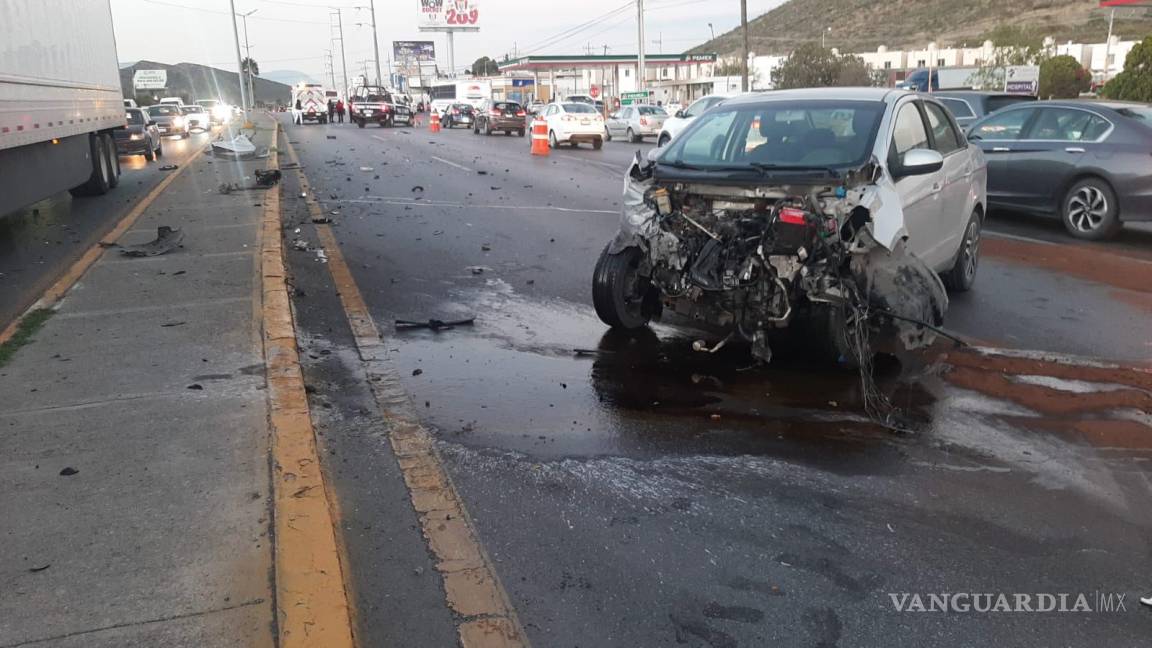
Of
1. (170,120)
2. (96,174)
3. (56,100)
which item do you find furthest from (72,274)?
(170,120)

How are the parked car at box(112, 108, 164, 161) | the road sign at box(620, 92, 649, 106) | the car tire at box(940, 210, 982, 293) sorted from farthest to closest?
the road sign at box(620, 92, 649, 106)
the parked car at box(112, 108, 164, 161)
the car tire at box(940, 210, 982, 293)

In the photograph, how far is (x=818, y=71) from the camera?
5028 centimetres

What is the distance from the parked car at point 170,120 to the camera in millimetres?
38750

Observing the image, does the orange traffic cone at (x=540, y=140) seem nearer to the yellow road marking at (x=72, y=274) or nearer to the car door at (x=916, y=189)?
the yellow road marking at (x=72, y=274)

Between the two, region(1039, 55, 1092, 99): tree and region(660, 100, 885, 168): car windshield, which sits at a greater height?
region(1039, 55, 1092, 99): tree

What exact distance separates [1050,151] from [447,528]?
10078mm

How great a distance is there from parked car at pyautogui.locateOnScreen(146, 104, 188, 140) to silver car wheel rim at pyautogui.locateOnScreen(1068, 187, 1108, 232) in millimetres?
37296

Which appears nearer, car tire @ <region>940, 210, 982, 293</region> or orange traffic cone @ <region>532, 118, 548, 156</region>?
car tire @ <region>940, 210, 982, 293</region>

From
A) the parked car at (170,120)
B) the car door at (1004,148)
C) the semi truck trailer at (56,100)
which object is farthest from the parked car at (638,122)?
the car door at (1004,148)

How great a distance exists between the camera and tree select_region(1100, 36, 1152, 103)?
93.8 ft

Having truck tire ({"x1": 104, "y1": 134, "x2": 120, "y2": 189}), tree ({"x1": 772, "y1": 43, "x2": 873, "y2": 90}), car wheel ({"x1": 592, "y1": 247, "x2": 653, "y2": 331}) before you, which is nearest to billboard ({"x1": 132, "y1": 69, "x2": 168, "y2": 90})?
tree ({"x1": 772, "y1": 43, "x2": 873, "y2": 90})

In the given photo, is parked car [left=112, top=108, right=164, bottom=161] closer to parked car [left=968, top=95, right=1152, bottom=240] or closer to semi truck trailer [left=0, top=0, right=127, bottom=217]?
semi truck trailer [left=0, top=0, right=127, bottom=217]

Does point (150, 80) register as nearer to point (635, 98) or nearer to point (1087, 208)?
point (635, 98)

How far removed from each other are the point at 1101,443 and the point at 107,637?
4.51 meters
